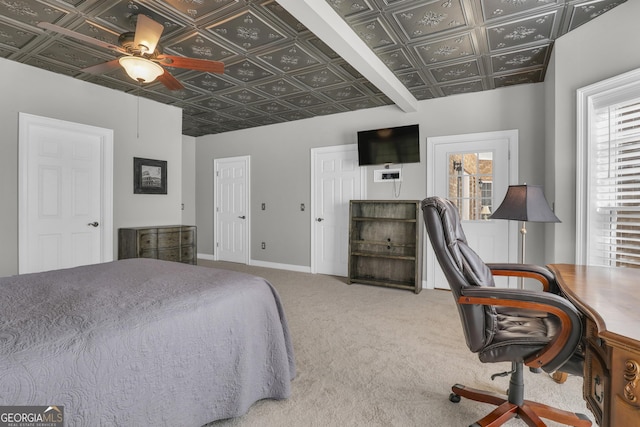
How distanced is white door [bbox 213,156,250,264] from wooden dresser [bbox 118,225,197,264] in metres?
1.48

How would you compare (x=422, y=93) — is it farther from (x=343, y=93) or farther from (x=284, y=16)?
(x=284, y=16)

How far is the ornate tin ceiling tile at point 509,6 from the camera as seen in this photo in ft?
7.66

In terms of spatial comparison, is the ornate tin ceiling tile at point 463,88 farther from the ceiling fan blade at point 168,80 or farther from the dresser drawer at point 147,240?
the dresser drawer at point 147,240

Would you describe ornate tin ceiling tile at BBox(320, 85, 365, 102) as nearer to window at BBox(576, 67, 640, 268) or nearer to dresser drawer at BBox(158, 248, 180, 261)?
window at BBox(576, 67, 640, 268)

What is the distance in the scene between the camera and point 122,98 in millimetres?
4254

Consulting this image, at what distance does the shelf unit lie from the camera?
438 centimetres

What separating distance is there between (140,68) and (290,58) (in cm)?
137

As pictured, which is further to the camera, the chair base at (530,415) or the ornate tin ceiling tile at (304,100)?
the ornate tin ceiling tile at (304,100)

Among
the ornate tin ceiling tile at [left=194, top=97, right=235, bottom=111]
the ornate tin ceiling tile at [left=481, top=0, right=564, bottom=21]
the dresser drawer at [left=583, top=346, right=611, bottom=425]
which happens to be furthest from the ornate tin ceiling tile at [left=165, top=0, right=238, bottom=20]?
the dresser drawer at [left=583, top=346, right=611, bottom=425]

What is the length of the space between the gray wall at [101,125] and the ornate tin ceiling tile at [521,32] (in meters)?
4.22

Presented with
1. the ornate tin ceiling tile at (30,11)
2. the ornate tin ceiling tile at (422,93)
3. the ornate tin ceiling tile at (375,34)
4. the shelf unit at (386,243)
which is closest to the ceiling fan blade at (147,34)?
the ornate tin ceiling tile at (30,11)

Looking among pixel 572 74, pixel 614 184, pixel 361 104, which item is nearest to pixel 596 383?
pixel 614 184

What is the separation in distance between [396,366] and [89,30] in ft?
12.0

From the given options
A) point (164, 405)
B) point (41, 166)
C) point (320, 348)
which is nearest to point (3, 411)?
point (164, 405)
